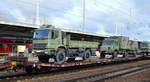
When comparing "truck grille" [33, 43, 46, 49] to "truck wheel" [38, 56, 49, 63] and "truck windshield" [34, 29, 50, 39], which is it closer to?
"truck windshield" [34, 29, 50, 39]

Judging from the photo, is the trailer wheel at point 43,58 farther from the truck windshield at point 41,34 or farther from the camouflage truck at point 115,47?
the camouflage truck at point 115,47

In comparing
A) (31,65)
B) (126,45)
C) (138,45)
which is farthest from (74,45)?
(138,45)

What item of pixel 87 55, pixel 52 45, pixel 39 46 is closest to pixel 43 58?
pixel 39 46

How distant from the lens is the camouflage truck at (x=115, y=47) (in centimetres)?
2866

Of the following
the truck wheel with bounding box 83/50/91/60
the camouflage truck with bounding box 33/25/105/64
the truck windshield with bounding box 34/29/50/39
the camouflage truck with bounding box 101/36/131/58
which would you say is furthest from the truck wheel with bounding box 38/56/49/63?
the camouflage truck with bounding box 101/36/131/58

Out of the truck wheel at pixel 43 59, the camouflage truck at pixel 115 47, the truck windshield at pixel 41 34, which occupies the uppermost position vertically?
the truck windshield at pixel 41 34

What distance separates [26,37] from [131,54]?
67.9 ft

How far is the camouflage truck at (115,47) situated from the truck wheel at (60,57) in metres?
10.8

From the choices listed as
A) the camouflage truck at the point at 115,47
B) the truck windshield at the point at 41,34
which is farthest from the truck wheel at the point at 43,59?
the camouflage truck at the point at 115,47

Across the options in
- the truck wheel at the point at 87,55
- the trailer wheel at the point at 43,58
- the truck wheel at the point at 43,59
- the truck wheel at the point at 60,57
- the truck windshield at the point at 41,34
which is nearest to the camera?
the truck wheel at the point at 60,57

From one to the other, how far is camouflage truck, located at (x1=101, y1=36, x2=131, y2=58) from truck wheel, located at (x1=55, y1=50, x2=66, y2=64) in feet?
35.3

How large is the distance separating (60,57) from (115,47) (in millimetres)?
12447

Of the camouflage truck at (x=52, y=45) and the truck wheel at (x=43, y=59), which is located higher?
the camouflage truck at (x=52, y=45)

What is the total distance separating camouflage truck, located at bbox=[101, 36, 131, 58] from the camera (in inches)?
1128
